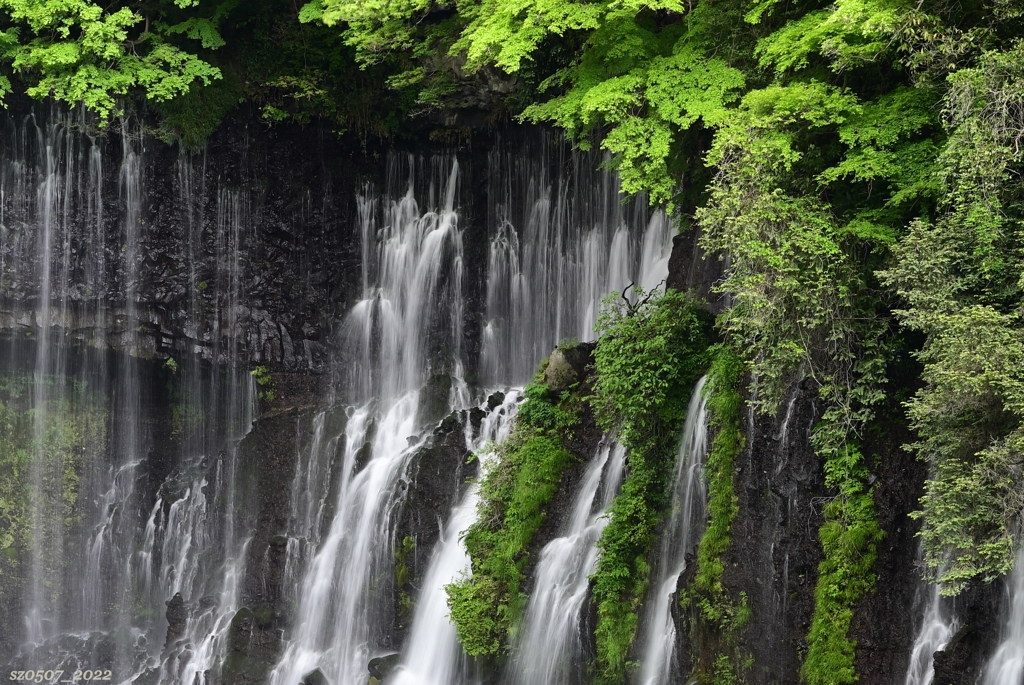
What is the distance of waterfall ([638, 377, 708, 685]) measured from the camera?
35.9 ft

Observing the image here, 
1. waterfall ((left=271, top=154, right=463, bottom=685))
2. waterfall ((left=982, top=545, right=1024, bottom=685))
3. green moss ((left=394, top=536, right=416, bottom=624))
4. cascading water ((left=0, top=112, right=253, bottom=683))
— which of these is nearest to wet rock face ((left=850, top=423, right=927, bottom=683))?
waterfall ((left=982, top=545, right=1024, bottom=685))

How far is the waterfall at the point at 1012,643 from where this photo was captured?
8406 millimetres

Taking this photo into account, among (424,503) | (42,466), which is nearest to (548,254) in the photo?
(424,503)

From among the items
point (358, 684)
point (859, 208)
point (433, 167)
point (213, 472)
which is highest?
A: point (433, 167)

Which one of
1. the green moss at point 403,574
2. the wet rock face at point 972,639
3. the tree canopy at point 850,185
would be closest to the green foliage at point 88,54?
the tree canopy at point 850,185

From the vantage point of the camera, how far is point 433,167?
17797 millimetres

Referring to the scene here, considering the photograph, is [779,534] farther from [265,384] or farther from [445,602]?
[265,384]

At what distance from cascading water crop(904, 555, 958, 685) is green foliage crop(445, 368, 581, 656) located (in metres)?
4.57

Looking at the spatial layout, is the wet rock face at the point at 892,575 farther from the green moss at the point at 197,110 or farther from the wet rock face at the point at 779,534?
the green moss at the point at 197,110

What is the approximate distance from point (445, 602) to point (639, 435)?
3833 mm

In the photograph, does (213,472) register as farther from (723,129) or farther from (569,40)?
(723,129)

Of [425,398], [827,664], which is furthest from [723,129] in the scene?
[425,398]

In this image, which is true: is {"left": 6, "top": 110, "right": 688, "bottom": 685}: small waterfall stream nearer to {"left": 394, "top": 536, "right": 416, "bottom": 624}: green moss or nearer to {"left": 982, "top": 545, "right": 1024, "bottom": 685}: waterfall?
{"left": 394, "top": 536, "right": 416, "bottom": 624}: green moss

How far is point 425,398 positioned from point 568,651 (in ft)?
20.8
